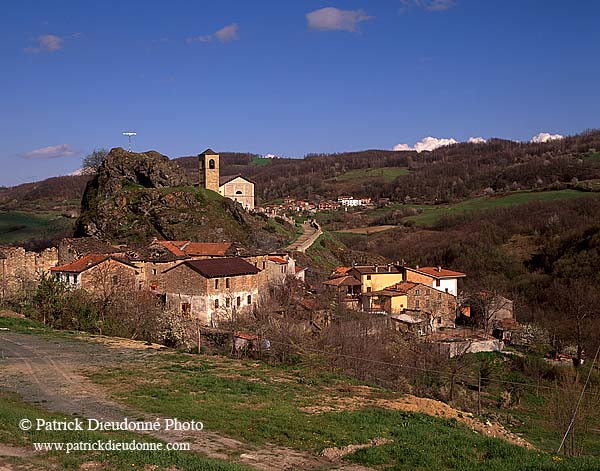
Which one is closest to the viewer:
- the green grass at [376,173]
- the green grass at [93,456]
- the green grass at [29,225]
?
the green grass at [93,456]

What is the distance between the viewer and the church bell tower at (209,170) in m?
60.1

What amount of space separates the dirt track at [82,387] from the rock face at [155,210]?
28024 millimetres

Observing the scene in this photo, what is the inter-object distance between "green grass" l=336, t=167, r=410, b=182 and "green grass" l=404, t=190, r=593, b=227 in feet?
147

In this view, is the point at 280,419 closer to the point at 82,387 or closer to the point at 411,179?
the point at 82,387

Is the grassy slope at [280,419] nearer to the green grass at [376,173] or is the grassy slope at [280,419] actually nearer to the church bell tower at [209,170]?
the church bell tower at [209,170]

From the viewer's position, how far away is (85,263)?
3506 cm

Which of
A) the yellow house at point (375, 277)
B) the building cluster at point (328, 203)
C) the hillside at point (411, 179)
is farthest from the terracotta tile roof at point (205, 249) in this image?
the building cluster at point (328, 203)

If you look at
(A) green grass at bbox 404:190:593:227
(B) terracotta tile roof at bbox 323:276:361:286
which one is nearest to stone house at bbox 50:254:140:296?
(B) terracotta tile roof at bbox 323:276:361:286

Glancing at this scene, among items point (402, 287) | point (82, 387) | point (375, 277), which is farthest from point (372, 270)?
point (82, 387)

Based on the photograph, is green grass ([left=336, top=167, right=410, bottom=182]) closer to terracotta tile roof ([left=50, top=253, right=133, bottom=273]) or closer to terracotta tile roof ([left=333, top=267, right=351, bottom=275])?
terracotta tile roof ([left=333, top=267, right=351, bottom=275])

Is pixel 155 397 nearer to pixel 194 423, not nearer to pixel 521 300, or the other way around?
pixel 194 423

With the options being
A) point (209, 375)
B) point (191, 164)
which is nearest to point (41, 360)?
point (209, 375)

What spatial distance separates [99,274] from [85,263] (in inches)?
57.4

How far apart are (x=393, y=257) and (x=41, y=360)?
208 ft
